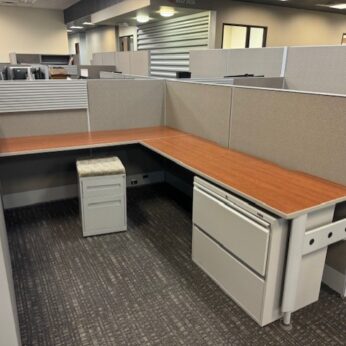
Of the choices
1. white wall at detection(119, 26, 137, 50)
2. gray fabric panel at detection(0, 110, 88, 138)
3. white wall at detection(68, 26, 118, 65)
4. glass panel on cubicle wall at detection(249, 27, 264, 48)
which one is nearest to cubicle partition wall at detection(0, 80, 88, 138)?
gray fabric panel at detection(0, 110, 88, 138)

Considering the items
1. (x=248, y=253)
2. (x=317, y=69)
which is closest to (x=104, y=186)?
(x=248, y=253)

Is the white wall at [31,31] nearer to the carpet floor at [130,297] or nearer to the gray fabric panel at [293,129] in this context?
the carpet floor at [130,297]

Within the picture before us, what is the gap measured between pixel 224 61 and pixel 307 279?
3.51m

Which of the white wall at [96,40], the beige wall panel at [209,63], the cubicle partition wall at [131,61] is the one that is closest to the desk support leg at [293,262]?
the beige wall panel at [209,63]

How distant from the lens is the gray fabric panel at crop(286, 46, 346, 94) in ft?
11.1

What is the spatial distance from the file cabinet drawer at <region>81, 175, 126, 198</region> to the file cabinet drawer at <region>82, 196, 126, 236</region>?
1.6 inches

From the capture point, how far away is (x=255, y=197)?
161 centimetres

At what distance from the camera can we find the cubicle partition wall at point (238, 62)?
4090mm

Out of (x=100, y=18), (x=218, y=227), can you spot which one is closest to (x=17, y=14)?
(x=100, y=18)

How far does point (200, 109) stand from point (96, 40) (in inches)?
455

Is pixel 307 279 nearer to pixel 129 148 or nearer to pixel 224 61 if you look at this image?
pixel 129 148

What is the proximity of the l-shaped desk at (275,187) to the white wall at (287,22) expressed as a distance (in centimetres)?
557

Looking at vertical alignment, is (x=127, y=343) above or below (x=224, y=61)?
below

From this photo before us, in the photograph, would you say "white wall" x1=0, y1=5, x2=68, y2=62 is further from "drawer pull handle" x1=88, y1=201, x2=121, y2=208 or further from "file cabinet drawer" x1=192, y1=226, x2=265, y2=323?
"file cabinet drawer" x1=192, y1=226, x2=265, y2=323
